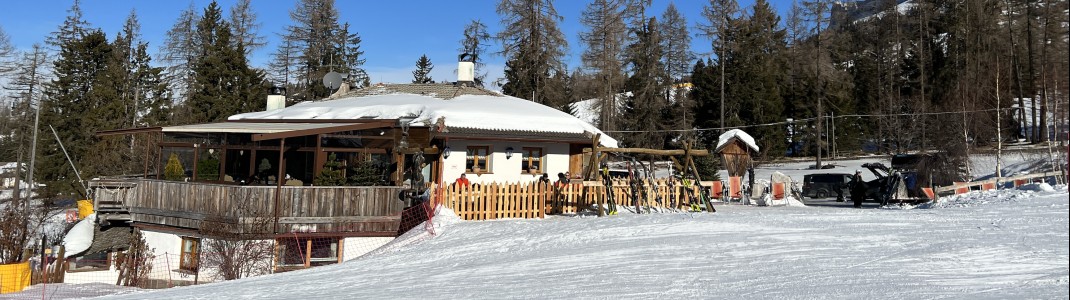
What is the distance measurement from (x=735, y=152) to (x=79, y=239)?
31.3 metres

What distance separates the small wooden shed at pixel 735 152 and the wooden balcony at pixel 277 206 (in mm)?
26273

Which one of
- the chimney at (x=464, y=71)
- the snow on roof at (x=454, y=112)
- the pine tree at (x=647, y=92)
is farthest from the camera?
the pine tree at (x=647, y=92)

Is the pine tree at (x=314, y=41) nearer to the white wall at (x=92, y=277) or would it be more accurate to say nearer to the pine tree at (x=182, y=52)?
the pine tree at (x=182, y=52)

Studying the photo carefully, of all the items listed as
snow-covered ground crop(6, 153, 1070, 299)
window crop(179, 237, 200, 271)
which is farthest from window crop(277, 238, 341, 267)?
snow-covered ground crop(6, 153, 1070, 299)

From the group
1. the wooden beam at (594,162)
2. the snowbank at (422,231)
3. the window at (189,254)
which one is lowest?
the window at (189,254)

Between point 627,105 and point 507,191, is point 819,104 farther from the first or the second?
point 507,191

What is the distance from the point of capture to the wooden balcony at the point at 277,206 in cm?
1709

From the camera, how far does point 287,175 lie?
858 inches

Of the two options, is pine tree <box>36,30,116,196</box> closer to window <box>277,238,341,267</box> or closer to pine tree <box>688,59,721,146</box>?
window <box>277,238,341,267</box>

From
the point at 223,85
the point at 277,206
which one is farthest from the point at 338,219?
the point at 223,85

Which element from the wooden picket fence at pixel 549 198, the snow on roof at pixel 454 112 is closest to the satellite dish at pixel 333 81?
the snow on roof at pixel 454 112

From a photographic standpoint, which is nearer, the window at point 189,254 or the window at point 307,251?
the window at point 307,251

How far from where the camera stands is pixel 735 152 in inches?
1630

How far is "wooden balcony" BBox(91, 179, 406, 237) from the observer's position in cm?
1709
